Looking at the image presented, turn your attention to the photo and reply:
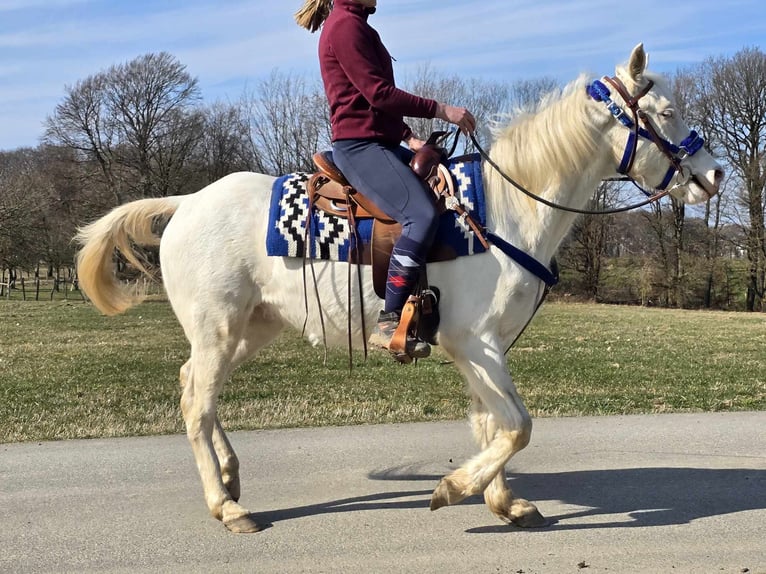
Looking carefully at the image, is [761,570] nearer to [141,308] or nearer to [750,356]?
[750,356]

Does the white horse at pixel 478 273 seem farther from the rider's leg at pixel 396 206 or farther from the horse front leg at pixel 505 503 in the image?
the rider's leg at pixel 396 206

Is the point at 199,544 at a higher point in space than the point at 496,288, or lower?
lower

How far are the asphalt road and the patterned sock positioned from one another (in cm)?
140

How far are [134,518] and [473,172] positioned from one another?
3.01 m

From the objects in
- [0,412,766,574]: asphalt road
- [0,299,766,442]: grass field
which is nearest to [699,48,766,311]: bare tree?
[0,299,766,442]: grass field

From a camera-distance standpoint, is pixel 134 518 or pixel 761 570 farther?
pixel 134 518

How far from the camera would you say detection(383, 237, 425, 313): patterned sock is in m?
4.16

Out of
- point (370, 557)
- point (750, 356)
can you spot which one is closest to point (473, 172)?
point (370, 557)

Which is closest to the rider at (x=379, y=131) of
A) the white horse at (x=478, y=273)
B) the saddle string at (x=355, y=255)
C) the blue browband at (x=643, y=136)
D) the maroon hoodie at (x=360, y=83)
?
the maroon hoodie at (x=360, y=83)

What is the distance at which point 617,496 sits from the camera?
16.2ft

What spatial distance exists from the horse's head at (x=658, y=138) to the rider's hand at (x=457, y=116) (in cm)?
82

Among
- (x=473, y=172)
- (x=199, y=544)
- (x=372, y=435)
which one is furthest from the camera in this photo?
(x=372, y=435)

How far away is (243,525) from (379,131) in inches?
99.5

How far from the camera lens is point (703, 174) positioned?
4227 millimetres
